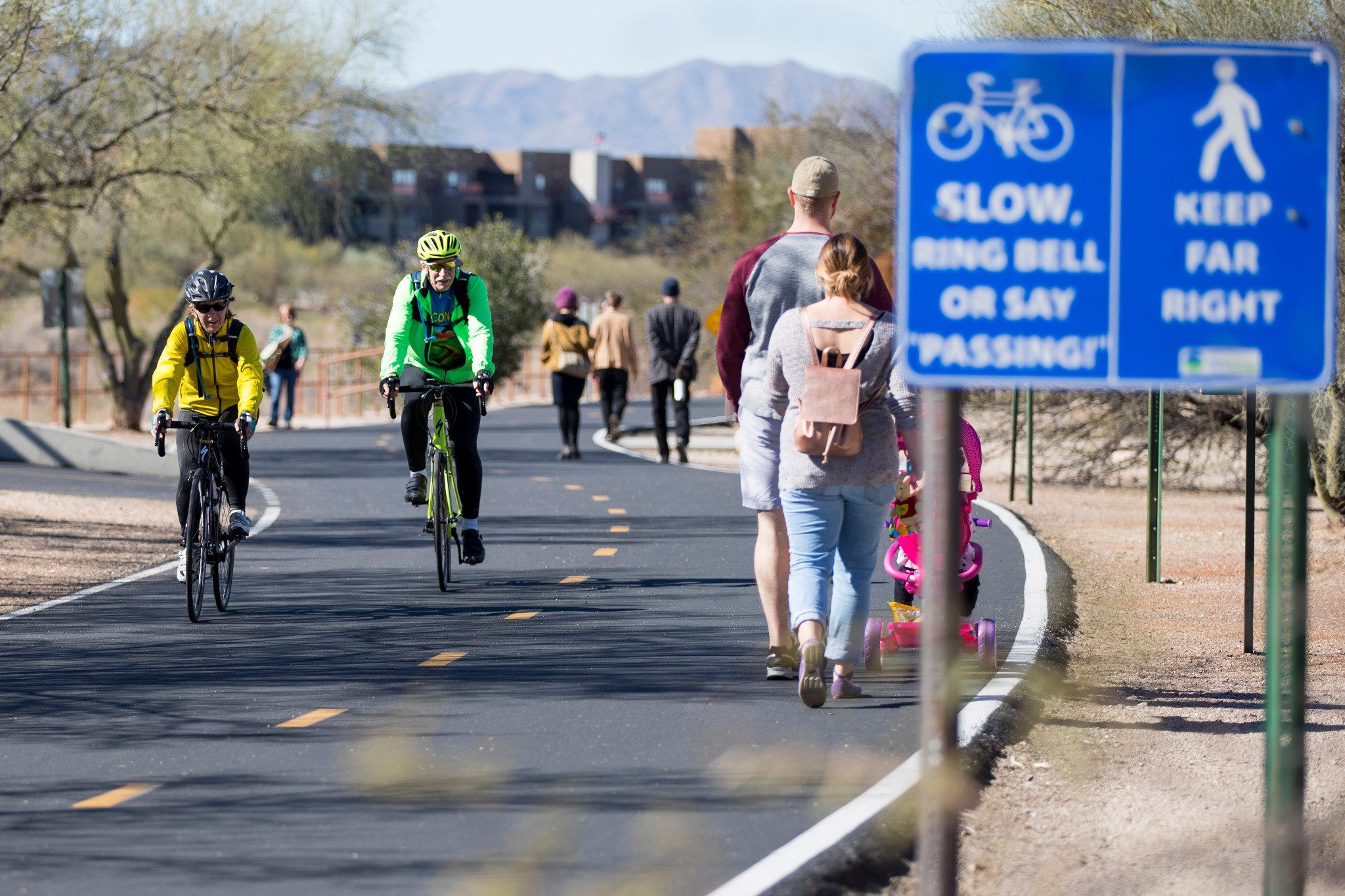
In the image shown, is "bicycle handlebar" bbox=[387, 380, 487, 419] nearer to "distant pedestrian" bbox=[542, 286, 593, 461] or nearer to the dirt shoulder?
the dirt shoulder

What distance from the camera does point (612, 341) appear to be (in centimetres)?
2162

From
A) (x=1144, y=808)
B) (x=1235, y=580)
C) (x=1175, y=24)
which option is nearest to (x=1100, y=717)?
(x=1144, y=808)

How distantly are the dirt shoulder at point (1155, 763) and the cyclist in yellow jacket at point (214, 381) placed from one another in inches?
175

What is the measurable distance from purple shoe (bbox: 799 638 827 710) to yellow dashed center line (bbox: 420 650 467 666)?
1.94 meters

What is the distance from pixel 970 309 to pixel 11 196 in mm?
15779

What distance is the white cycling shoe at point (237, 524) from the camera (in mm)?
10109

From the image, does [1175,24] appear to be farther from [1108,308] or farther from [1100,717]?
[1108,308]

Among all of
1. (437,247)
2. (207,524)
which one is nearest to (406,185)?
(437,247)

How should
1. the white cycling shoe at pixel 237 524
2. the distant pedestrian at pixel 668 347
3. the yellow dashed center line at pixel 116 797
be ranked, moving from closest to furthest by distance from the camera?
the yellow dashed center line at pixel 116 797 < the white cycling shoe at pixel 237 524 < the distant pedestrian at pixel 668 347

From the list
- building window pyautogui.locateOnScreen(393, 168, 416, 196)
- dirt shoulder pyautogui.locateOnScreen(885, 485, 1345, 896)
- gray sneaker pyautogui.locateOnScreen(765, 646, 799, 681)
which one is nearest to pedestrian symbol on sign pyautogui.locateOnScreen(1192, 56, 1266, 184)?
dirt shoulder pyautogui.locateOnScreen(885, 485, 1345, 896)

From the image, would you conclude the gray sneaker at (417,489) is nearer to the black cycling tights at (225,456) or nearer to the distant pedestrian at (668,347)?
the black cycling tights at (225,456)

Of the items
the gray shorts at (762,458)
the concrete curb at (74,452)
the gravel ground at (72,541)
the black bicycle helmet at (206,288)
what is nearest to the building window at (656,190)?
the concrete curb at (74,452)

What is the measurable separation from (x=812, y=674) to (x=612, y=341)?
14676mm

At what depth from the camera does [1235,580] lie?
11.8m
